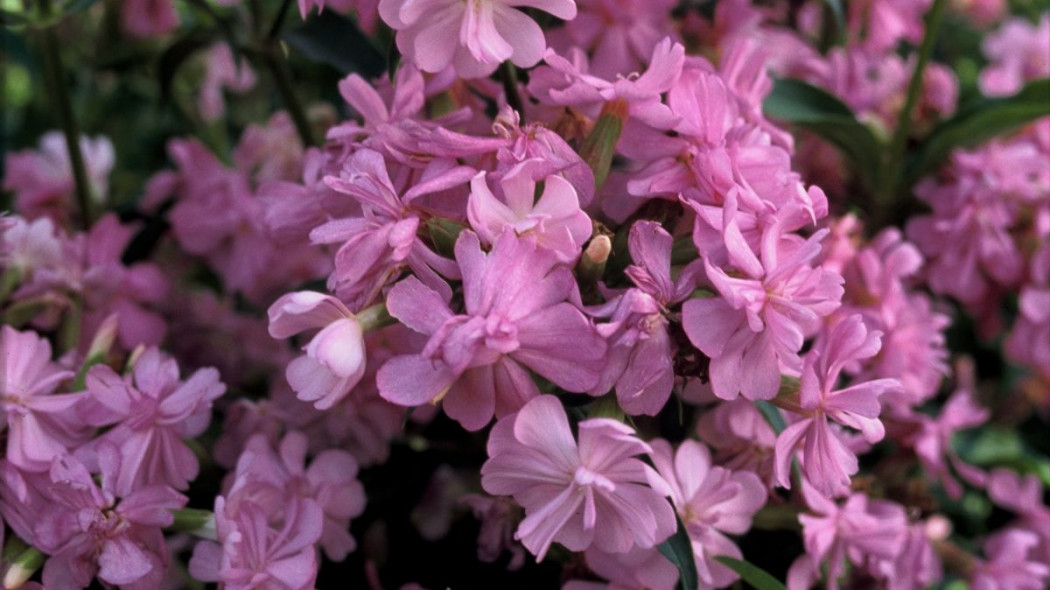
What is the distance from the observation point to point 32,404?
1.79ft

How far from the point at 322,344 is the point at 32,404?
20 centimetres

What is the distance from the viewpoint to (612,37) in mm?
706

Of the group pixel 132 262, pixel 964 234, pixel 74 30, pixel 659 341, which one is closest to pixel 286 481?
pixel 659 341

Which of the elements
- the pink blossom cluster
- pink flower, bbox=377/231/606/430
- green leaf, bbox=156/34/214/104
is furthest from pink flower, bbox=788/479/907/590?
green leaf, bbox=156/34/214/104

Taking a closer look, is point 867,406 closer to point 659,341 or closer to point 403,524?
point 659,341

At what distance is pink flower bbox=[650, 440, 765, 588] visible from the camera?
0.54m

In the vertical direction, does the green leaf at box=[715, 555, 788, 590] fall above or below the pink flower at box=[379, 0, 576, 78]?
below

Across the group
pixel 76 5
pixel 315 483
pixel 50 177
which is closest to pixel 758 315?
pixel 315 483

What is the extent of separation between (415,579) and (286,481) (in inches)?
5.3

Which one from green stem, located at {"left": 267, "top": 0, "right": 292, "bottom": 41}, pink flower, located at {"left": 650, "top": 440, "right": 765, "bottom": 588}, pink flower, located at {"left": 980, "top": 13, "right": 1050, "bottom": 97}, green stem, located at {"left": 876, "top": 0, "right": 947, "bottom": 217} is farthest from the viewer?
pink flower, located at {"left": 980, "top": 13, "right": 1050, "bottom": 97}

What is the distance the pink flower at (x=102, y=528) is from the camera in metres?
0.51

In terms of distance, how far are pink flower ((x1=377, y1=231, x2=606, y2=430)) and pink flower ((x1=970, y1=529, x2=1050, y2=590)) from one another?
465mm

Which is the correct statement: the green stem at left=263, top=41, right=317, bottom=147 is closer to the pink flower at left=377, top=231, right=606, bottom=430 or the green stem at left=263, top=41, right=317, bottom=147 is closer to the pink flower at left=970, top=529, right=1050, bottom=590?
the pink flower at left=377, top=231, right=606, bottom=430

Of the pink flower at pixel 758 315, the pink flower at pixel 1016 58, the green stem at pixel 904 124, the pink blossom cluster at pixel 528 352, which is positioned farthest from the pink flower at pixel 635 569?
the pink flower at pixel 1016 58
